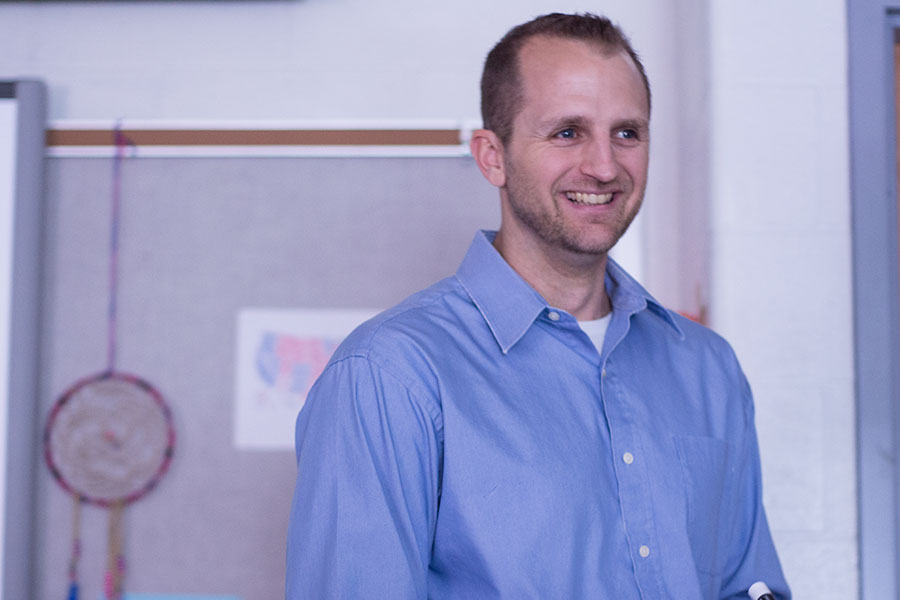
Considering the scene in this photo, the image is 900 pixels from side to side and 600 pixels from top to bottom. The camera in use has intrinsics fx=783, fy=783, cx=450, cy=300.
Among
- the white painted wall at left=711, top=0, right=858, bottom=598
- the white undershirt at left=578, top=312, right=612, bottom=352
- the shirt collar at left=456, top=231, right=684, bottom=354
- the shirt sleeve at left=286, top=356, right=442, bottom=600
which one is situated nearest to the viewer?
the shirt sleeve at left=286, top=356, right=442, bottom=600

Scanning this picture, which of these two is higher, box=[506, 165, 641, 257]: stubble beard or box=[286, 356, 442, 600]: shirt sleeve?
box=[506, 165, 641, 257]: stubble beard

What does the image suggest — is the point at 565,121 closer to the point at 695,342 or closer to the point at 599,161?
the point at 599,161

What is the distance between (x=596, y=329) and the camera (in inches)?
38.3

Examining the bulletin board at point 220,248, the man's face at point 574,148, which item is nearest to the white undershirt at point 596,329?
the man's face at point 574,148

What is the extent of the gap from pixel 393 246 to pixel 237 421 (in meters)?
0.42

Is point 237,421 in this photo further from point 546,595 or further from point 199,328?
point 546,595

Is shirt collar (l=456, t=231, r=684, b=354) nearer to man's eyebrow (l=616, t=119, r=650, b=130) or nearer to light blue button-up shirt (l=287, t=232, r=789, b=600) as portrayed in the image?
light blue button-up shirt (l=287, t=232, r=789, b=600)

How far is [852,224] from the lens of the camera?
3.98 feet

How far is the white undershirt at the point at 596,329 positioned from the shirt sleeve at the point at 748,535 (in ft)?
0.74

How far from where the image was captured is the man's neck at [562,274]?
0.93 m

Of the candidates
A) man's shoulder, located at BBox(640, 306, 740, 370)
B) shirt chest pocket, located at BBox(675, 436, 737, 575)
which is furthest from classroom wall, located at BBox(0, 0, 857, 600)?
shirt chest pocket, located at BBox(675, 436, 737, 575)

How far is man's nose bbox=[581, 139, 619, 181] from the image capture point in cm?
89

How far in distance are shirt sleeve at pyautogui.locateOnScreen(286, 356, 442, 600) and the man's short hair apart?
0.37 m

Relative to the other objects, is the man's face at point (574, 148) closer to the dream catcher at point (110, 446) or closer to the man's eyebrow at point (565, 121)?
the man's eyebrow at point (565, 121)
